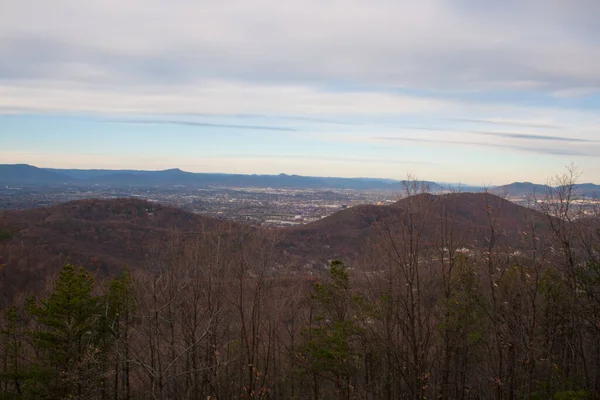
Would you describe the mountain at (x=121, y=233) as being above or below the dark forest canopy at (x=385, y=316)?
below

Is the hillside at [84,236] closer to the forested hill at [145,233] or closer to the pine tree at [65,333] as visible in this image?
the forested hill at [145,233]

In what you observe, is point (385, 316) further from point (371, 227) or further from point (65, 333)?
point (371, 227)

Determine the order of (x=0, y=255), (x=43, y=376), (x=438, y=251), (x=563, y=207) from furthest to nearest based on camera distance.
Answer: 1. (x=0, y=255)
2. (x=438, y=251)
3. (x=43, y=376)
4. (x=563, y=207)

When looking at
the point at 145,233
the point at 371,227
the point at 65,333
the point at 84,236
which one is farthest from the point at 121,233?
the point at 65,333

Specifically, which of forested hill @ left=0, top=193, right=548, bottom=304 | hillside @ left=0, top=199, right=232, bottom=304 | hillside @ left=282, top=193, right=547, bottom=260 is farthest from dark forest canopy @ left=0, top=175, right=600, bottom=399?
hillside @ left=0, top=199, right=232, bottom=304

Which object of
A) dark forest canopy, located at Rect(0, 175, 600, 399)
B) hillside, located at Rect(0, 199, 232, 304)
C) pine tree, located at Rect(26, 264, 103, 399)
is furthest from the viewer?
hillside, located at Rect(0, 199, 232, 304)

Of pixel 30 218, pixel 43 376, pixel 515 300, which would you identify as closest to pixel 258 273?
pixel 43 376

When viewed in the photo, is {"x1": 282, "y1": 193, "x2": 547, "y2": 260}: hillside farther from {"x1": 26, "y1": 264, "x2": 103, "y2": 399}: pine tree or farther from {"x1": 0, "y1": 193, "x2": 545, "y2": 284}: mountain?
{"x1": 26, "y1": 264, "x2": 103, "y2": 399}: pine tree

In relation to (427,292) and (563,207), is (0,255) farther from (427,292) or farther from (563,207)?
(563,207)

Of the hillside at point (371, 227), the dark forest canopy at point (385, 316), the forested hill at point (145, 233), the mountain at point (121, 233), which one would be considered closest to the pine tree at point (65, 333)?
the dark forest canopy at point (385, 316)
